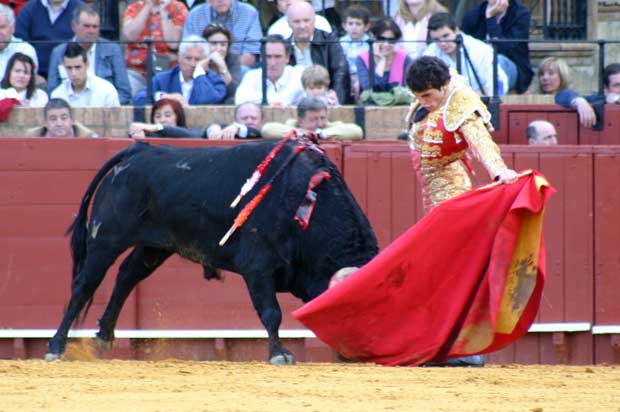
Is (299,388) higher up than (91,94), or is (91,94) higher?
(91,94)

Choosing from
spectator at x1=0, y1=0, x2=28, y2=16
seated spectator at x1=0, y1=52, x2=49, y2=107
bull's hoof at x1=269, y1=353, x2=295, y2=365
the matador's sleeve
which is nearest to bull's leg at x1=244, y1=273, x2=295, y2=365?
bull's hoof at x1=269, y1=353, x2=295, y2=365

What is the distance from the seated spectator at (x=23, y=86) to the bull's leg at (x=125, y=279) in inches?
95.2

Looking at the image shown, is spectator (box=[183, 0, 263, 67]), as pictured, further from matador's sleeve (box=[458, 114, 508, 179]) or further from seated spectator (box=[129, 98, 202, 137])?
matador's sleeve (box=[458, 114, 508, 179])

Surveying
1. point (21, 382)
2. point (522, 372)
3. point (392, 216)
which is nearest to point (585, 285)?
point (392, 216)

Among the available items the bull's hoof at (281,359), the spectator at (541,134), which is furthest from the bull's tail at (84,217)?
the spectator at (541,134)

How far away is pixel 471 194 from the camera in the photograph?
7.19 meters

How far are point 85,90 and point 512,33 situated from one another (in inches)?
122

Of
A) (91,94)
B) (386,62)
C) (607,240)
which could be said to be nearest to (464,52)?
(386,62)

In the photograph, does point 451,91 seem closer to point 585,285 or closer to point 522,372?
point 522,372

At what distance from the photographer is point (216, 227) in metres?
7.86

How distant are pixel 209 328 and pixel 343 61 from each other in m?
2.01

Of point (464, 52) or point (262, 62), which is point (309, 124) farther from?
point (464, 52)

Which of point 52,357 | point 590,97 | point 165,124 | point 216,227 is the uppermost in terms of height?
point 590,97

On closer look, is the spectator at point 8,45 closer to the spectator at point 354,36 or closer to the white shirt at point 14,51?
the white shirt at point 14,51
